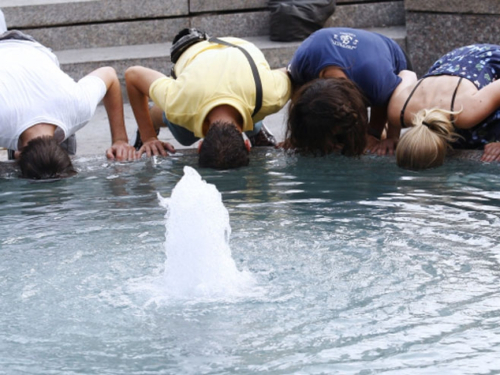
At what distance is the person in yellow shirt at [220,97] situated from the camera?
485 centimetres

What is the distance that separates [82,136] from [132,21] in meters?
2.17

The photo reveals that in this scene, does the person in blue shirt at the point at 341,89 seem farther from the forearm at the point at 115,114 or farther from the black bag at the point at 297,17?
the black bag at the point at 297,17

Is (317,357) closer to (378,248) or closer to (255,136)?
(378,248)

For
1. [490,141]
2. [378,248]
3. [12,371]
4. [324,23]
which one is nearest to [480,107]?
[490,141]

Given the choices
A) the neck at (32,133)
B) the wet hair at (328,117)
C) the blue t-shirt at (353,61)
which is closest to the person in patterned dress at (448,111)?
the blue t-shirt at (353,61)

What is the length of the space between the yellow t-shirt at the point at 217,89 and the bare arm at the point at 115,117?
17.7 inches

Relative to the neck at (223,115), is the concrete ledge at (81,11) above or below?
above

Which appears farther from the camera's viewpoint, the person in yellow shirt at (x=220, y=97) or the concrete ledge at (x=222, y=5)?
the concrete ledge at (x=222, y=5)

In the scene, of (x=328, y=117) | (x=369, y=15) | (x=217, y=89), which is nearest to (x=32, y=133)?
(x=217, y=89)

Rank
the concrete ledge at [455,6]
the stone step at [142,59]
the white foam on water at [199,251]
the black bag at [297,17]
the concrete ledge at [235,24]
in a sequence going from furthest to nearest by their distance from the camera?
the concrete ledge at [235,24] < the black bag at [297,17] < the stone step at [142,59] < the concrete ledge at [455,6] < the white foam on water at [199,251]

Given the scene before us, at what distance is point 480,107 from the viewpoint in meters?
4.82

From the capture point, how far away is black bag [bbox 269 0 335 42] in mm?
8180

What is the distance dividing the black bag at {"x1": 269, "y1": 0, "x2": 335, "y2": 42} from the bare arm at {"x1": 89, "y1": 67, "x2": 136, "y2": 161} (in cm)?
286

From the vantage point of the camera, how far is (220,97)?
4914 mm
